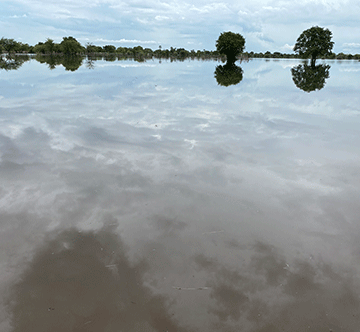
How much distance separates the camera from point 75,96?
905 inches

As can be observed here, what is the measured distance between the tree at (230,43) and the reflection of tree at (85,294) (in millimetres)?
87805

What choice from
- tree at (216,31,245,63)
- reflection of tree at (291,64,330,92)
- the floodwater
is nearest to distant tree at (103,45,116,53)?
tree at (216,31,245,63)

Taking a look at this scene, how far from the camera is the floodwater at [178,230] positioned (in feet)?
14.4

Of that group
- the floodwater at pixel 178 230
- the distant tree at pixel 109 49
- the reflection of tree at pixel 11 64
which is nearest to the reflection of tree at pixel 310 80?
the floodwater at pixel 178 230

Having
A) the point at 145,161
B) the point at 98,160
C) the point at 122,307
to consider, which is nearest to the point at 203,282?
the point at 122,307

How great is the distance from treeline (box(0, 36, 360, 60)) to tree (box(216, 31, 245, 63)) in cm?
2709

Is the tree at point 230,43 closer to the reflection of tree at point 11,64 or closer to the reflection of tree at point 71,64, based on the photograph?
the reflection of tree at point 71,64

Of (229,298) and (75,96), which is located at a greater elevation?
(75,96)

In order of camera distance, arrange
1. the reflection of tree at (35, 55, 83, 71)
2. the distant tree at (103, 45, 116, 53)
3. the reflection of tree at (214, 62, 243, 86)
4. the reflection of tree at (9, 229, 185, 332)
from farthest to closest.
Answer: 1. the distant tree at (103, 45, 116, 53)
2. the reflection of tree at (35, 55, 83, 71)
3. the reflection of tree at (214, 62, 243, 86)
4. the reflection of tree at (9, 229, 185, 332)

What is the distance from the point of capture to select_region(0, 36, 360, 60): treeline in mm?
125375

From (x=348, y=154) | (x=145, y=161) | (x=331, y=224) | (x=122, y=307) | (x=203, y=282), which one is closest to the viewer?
(x=122, y=307)

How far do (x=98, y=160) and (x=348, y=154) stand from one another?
10.5 m

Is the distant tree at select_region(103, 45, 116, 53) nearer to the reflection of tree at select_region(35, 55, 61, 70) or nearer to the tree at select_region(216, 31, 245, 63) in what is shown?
the reflection of tree at select_region(35, 55, 61, 70)

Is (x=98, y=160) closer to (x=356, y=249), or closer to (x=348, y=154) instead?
(x=356, y=249)
